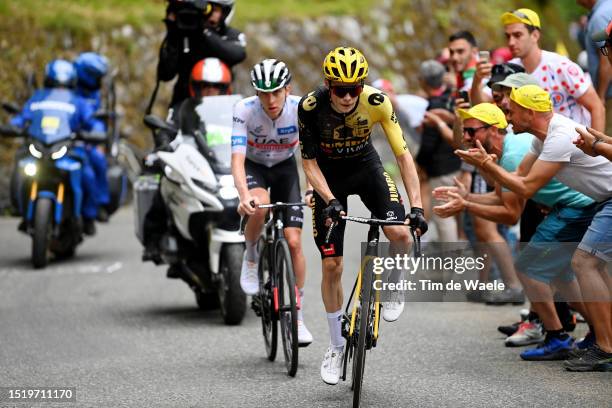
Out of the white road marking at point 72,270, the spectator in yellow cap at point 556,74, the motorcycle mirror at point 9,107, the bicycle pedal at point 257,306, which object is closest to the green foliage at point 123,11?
the motorcycle mirror at point 9,107

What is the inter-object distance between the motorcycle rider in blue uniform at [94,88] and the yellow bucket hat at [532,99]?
8211 mm

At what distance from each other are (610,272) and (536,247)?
2.11 ft

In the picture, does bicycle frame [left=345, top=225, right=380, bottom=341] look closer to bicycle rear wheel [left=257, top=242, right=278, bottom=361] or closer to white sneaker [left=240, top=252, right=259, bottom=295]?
bicycle rear wheel [left=257, top=242, right=278, bottom=361]

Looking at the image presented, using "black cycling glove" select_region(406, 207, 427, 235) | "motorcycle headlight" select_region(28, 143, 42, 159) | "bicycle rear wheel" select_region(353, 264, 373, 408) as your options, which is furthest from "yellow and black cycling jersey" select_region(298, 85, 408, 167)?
"motorcycle headlight" select_region(28, 143, 42, 159)

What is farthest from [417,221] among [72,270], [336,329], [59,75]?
[59,75]

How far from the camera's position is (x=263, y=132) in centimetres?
962

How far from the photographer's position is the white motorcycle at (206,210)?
1071cm

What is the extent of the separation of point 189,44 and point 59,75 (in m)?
3.60

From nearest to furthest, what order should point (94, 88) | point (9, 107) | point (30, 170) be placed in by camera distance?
point (30, 170)
point (9, 107)
point (94, 88)

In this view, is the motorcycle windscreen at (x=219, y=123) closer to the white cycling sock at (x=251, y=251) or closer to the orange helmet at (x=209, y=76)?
the orange helmet at (x=209, y=76)

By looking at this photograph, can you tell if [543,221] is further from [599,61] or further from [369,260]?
[599,61]

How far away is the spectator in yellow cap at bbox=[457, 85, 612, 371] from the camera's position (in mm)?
8359

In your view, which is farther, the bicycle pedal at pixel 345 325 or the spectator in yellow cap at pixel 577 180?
the spectator in yellow cap at pixel 577 180

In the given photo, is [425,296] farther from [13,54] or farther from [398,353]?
[13,54]
